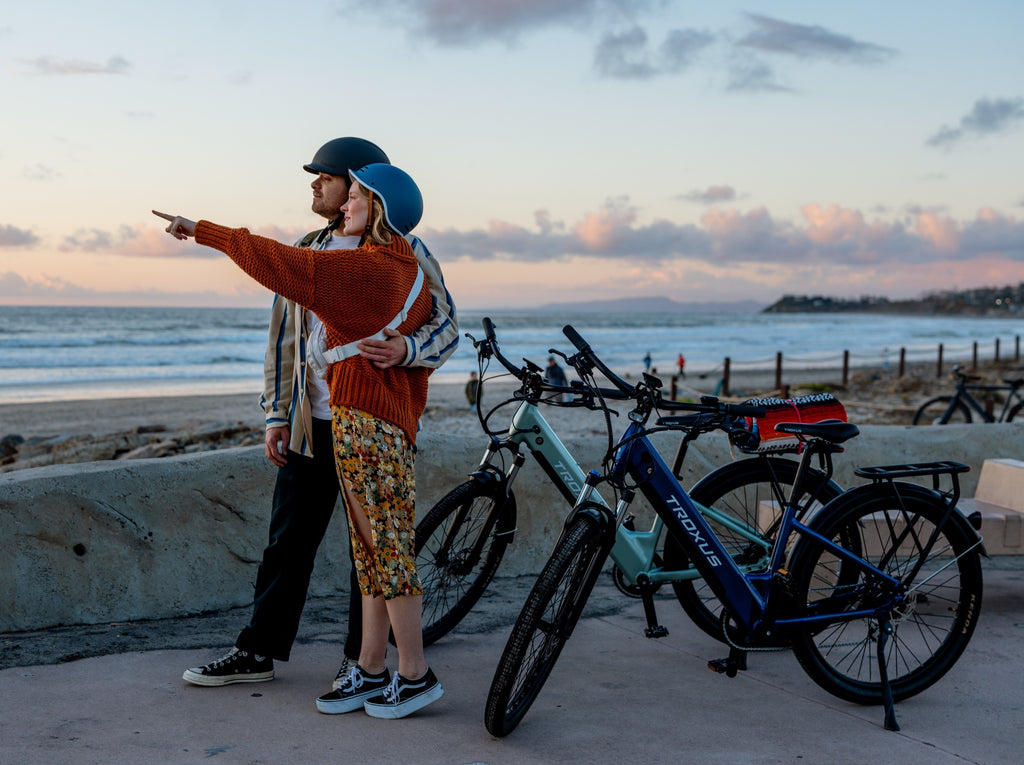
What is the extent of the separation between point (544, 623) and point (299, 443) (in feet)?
3.30

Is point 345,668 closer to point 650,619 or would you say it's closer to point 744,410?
point 650,619

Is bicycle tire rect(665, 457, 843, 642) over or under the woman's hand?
under

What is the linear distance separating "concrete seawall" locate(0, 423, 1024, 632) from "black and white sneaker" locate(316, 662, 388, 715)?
129cm

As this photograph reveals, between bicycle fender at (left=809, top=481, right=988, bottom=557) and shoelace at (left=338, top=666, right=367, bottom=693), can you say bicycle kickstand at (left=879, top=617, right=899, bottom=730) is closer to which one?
bicycle fender at (left=809, top=481, right=988, bottom=557)

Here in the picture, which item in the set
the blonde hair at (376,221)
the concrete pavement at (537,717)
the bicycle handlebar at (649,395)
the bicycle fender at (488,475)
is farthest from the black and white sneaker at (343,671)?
the blonde hair at (376,221)

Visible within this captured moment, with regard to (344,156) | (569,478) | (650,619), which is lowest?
(650,619)

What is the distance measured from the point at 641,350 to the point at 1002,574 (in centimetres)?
4065

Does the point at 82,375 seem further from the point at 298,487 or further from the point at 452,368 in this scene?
the point at 298,487

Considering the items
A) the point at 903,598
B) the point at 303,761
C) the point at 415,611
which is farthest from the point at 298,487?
the point at 903,598

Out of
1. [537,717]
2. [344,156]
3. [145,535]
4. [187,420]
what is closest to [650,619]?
[537,717]

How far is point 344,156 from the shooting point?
317cm

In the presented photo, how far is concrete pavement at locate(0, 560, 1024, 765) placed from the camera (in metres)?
2.85

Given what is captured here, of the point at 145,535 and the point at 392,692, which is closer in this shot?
the point at 392,692

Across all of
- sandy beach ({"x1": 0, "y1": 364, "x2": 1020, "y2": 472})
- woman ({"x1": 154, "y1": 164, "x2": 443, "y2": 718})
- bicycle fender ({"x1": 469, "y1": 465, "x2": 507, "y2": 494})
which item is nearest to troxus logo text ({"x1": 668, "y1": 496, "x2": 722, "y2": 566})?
bicycle fender ({"x1": 469, "y1": 465, "x2": 507, "y2": 494})
